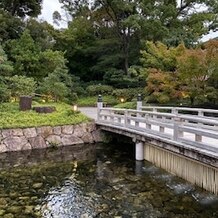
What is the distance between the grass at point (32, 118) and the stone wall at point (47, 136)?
0.79 feet

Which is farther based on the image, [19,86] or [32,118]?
[19,86]

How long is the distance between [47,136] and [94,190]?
6.15 meters

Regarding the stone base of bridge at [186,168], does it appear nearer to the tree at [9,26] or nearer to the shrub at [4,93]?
the shrub at [4,93]

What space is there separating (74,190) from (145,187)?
1880mm

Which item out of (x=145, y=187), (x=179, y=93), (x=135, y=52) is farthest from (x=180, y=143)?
(x=135, y=52)

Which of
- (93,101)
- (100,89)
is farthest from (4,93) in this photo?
(100,89)

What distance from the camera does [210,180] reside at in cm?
768

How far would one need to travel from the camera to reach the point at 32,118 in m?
14.7

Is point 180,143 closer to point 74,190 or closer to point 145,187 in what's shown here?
point 145,187

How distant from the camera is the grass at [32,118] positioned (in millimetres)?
14195

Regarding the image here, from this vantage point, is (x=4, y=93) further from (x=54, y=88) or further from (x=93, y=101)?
(x=93, y=101)

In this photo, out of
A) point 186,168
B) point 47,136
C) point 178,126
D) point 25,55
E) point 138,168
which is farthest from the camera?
point 25,55

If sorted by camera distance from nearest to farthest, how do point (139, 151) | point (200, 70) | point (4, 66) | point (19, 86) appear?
1. point (139, 151)
2. point (200, 70)
3. point (4, 66)
4. point (19, 86)

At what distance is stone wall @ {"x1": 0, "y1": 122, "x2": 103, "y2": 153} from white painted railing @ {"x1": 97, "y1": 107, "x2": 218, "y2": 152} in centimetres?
80
